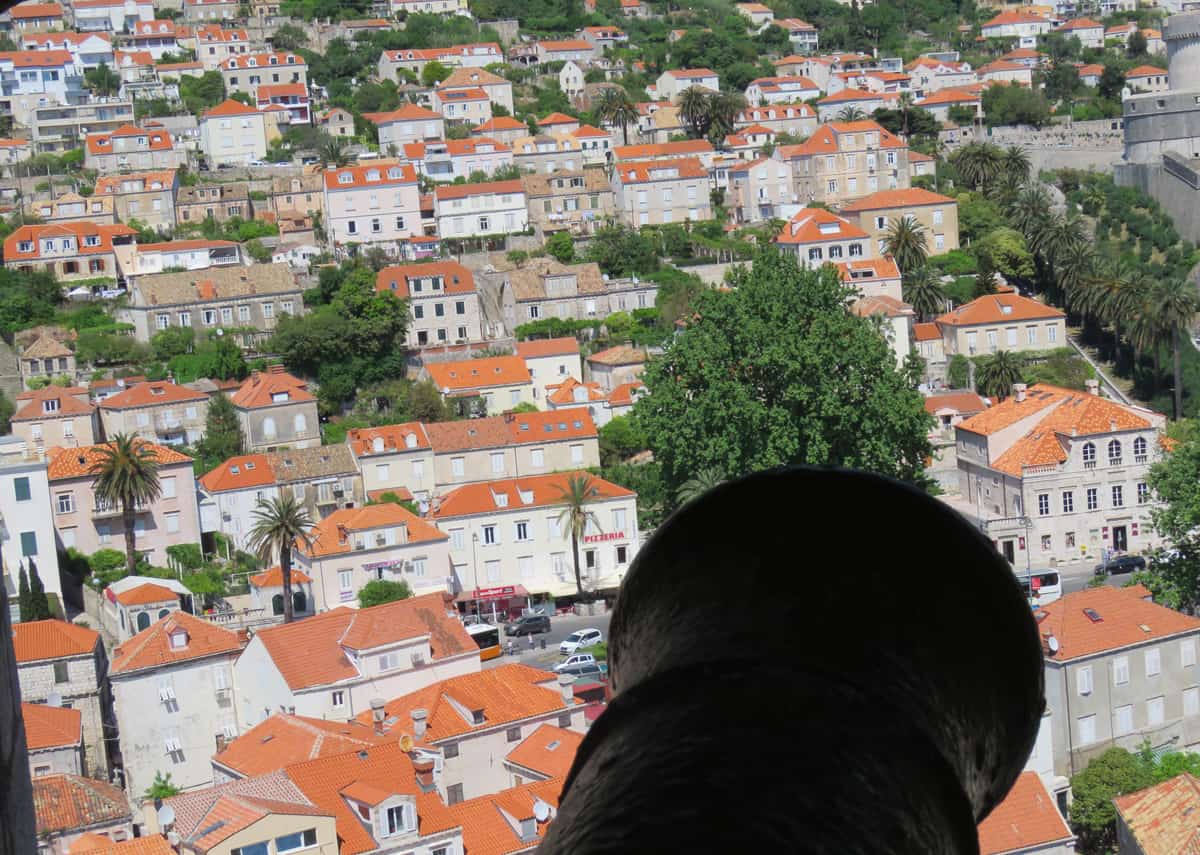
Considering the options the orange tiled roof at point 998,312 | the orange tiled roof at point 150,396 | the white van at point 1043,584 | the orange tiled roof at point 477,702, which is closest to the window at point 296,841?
the orange tiled roof at point 477,702

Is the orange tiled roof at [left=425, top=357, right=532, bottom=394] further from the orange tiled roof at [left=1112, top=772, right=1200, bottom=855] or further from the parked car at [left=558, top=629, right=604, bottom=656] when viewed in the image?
the orange tiled roof at [left=1112, top=772, right=1200, bottom=855]

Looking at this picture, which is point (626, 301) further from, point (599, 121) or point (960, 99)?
point (960, 99)

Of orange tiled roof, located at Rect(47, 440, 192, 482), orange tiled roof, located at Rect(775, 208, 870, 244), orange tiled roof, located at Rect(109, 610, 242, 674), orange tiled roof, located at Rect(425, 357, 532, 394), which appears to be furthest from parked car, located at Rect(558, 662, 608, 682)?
orange tiled roof, located at Rect(775, 208, 870, 244)

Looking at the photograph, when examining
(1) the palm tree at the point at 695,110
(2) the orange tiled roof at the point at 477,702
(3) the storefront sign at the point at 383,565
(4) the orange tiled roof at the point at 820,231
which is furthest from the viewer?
(1) the palm tree at the point at 695,110

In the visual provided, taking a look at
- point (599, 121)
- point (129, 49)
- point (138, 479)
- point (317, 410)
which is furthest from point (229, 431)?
point (129, 49)

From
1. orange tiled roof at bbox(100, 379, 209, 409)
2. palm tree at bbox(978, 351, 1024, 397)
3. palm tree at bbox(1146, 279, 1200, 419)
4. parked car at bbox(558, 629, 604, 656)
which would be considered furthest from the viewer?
palm tree at bbox(978, 351, 1024, 397)

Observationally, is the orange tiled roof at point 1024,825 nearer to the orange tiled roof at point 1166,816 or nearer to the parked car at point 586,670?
the orange tiled roof at point 1166,816
